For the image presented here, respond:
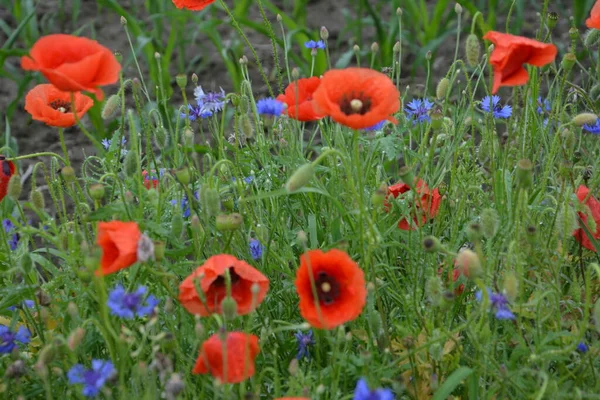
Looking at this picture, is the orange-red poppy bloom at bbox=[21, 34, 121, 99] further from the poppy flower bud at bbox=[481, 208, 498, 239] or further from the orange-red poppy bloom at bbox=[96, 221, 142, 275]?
the poppy flower bud at bbox=[481, 208, 498, 239]

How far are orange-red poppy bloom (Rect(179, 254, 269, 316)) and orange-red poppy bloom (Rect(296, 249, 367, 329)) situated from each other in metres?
0.07

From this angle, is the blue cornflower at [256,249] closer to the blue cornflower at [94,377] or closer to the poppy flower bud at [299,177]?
the poppy flower bud at [299,177]

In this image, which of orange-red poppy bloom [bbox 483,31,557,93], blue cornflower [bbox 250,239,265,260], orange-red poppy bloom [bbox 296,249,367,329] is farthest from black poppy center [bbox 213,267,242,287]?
orange-red poppy bloom [bbox 483,31,557,93]

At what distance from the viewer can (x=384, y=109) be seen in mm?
1294

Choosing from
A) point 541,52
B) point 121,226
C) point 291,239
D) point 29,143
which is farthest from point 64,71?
point 29,143

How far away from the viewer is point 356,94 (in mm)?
1363

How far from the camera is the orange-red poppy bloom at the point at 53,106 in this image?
1535 mm

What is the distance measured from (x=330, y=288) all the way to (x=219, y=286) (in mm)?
177

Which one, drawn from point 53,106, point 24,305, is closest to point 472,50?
point 53,106

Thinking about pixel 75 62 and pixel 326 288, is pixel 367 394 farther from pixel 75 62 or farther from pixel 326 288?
pixel 75 62

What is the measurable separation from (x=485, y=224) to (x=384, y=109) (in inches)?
9.7

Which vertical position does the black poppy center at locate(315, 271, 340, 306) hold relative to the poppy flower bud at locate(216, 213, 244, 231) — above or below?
below

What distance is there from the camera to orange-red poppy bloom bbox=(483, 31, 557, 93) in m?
1.33

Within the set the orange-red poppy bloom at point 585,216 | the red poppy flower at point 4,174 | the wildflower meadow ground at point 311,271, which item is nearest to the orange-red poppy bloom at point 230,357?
the wildflower meadow ground at point 311,271
